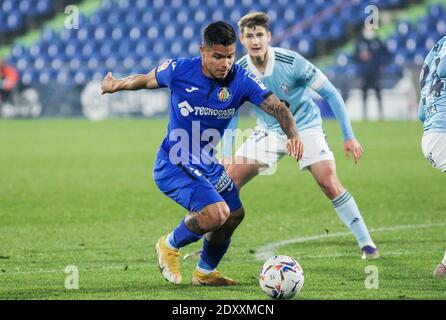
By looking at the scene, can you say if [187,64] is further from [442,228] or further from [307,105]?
[442,228]

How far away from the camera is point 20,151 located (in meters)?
18.0

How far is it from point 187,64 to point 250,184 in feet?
24.2

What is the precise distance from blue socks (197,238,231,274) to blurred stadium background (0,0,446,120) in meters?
17.8

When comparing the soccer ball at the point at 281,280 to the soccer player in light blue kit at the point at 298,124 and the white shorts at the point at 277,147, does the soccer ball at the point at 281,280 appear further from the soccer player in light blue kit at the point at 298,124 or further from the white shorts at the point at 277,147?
the white shorts at the point at 277,147

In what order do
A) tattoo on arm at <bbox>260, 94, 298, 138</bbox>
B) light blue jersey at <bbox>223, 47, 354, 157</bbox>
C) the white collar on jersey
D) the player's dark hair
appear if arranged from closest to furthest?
the player's dark hair, tattoo on arm at <bbox>260, 94, 298, 138</bbox>, light blue jersey at <bbox>223, 47, 354, 157</bbox>, the white collar on jersey

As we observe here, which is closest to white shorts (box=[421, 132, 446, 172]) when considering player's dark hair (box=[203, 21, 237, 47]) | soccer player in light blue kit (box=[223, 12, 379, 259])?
soccer player in light blue kit (box=[223, 12, 379, 259])

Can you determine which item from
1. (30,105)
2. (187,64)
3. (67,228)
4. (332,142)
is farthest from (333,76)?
(187,64)

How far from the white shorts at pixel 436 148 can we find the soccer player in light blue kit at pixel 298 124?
30.6 inches

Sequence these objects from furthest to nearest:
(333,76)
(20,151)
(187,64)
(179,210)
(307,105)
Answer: (333,76) < (20,151) < (179,210) < (307,105) < (187,64)

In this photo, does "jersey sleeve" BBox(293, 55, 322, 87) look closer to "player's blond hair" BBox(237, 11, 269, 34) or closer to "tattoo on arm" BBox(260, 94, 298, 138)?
"player's blond hair" BBox(237, 11, 269, 34)

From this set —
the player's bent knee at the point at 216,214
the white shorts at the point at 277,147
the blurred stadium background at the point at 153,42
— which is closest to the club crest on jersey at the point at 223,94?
the player's bent knee at the point at 216,214

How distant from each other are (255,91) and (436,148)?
152cm

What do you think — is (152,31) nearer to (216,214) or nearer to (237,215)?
(237,215)

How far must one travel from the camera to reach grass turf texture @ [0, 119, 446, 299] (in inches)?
264
